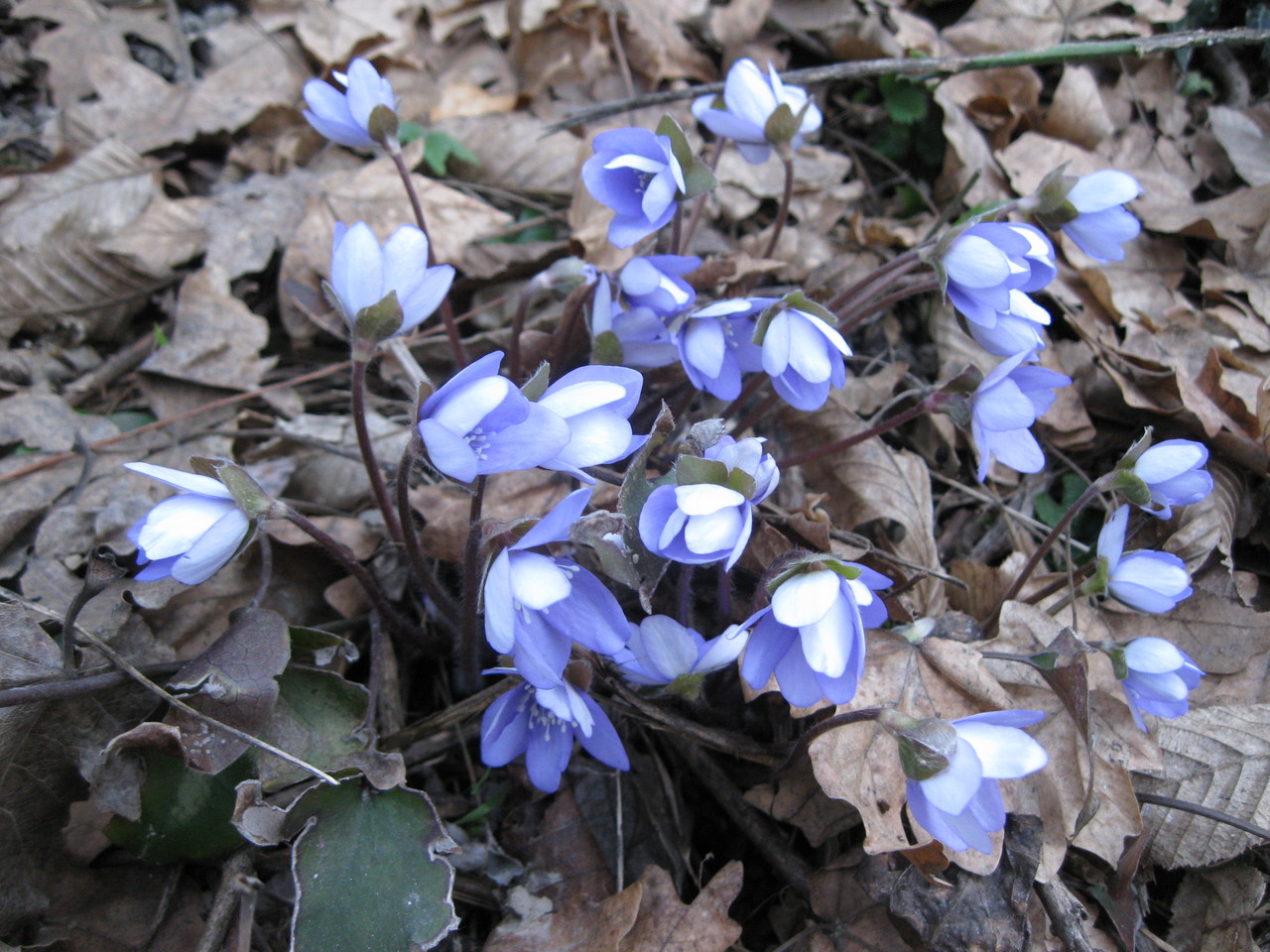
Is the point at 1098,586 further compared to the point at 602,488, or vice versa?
the point at 602,488

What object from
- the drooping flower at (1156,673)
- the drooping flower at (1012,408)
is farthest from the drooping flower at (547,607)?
the drooping flower at (1156,673)

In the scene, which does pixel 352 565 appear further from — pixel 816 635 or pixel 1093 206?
pixel 1093 206

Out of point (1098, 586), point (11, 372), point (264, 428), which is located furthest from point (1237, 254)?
point (11, 372)

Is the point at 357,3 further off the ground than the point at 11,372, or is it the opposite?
the point at 357,3

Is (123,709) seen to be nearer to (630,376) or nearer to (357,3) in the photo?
(630,376)

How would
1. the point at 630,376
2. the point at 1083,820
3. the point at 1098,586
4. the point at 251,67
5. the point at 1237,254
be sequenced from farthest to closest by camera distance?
1. the point at 251,67
2. the point at 1237,254
3. the point at 1098,586
4. the point at 1083,820
5. the point at 630,376
